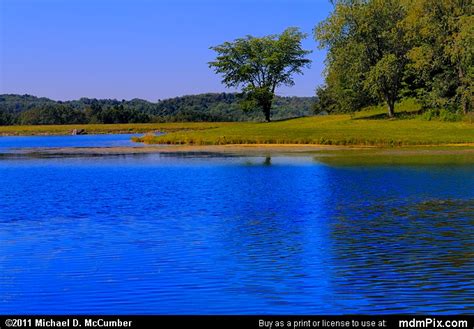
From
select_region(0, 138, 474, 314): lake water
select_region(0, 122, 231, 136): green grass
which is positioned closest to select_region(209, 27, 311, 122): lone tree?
select_region(0, 122, 231, 136): green grass

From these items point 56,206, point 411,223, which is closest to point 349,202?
point 411,223

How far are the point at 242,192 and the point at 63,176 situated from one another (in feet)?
53.6

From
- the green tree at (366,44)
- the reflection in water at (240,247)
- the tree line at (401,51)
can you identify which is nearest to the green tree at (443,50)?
the tree line at (401,51)

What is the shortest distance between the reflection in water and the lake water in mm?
43

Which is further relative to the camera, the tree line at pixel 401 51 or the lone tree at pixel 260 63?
the lone tree at pixel 260 63

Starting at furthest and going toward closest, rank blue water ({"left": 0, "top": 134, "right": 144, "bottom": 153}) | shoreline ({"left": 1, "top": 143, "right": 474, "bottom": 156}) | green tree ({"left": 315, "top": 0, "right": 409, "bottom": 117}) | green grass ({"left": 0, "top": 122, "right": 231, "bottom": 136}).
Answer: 1. green grass ({"left": 0, "top": 122, "right": 231, "bottom": 136})
2. blue water ({"left": 0, "top": 134, "right": 144, "bottom": 153})
3. green tree ({"left": 315, "top": 0, "right": 409, "bottom": 117})
4. shoreline ({"left": 1, "top": 143, "right": 474, "bottom": 156})

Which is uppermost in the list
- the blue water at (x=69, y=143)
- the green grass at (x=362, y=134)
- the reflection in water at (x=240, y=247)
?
the green grass at (x=362, y=134)

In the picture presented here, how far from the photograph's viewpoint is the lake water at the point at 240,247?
13.7 m

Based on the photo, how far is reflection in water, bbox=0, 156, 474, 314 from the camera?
13.7m

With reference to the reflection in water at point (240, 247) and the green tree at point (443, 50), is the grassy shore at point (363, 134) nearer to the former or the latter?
the green tree at point (443, 50)
